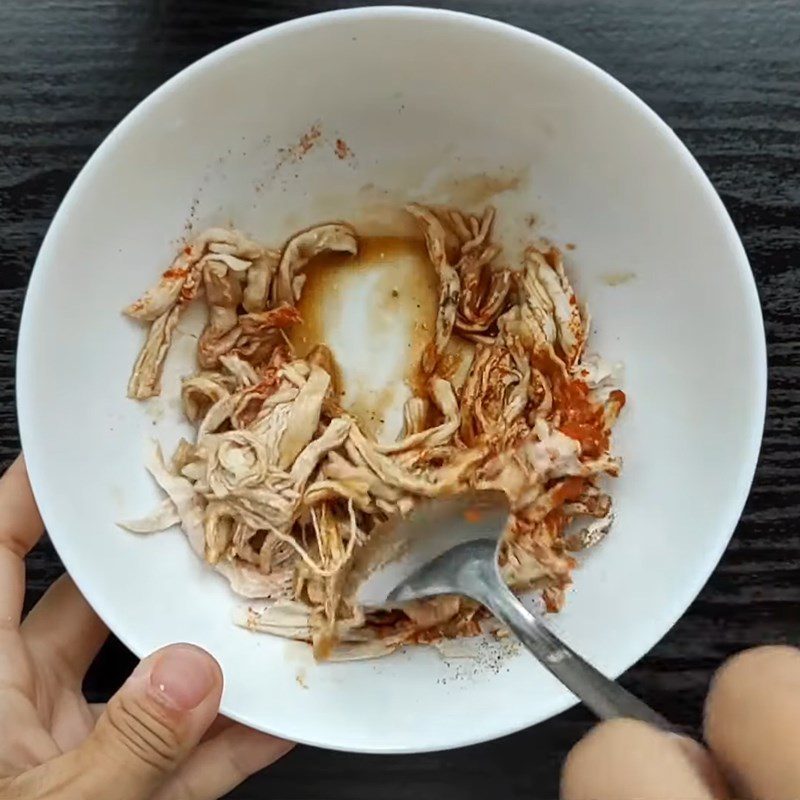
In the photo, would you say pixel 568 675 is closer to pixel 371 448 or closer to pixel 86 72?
pixel 371 448

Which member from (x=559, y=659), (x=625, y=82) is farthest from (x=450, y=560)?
(x=625, y=82)

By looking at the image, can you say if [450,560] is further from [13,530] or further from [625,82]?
[625,82]

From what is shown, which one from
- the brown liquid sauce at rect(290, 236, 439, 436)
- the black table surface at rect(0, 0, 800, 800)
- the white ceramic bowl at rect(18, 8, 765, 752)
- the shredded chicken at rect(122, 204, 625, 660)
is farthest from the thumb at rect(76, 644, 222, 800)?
the brown liquid sauce at rect(290, 236, 439, 436)

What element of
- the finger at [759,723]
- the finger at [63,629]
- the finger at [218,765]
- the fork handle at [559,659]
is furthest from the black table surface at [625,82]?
the finger at [759,723]

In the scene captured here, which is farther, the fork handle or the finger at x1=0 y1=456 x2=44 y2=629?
the finger at x1=0 y1=456 x2=44 y2=629

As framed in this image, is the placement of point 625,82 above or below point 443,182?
above

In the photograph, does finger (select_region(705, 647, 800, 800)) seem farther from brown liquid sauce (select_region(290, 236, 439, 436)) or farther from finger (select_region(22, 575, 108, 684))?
finger (select_region(22, 575, 108, 684))
